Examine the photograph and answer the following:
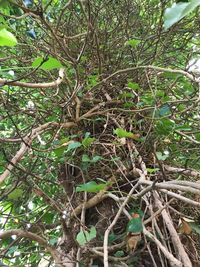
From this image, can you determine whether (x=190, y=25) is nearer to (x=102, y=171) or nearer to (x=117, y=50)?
(x=117, y=50)

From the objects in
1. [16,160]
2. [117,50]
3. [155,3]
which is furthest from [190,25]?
[16,160]

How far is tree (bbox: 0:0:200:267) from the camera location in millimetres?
763

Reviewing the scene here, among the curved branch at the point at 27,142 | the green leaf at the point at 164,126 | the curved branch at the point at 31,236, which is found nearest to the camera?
the curved branch at the point at 27,142

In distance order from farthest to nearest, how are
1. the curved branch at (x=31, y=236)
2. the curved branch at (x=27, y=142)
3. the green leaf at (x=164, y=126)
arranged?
the green leaf at (x=164, y=126), the curved branch at (x=31, y=236), the curved branch at (x=27, y=142)

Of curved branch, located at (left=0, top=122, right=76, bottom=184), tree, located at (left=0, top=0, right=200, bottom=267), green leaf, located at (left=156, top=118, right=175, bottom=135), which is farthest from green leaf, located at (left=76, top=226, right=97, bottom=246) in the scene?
green leaf, located at (left=156, top=118, right=175, bottom=135)

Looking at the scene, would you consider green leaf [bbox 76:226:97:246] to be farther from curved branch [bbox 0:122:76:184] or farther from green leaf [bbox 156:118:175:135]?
green leaf [bbox 156:118:175:135]

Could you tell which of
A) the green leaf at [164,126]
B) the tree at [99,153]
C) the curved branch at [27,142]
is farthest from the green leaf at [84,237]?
the green leaf at [164,126]

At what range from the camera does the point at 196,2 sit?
25 cm

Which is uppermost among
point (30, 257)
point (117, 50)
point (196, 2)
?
point (196, 2)

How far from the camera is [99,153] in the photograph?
108 centimetres

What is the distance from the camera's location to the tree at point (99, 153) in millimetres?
763

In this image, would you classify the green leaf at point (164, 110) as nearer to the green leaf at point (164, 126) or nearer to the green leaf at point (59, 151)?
the green leaf at point (164, 126)

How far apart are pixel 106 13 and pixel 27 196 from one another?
90cm

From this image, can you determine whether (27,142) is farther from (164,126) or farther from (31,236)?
(164,126)
